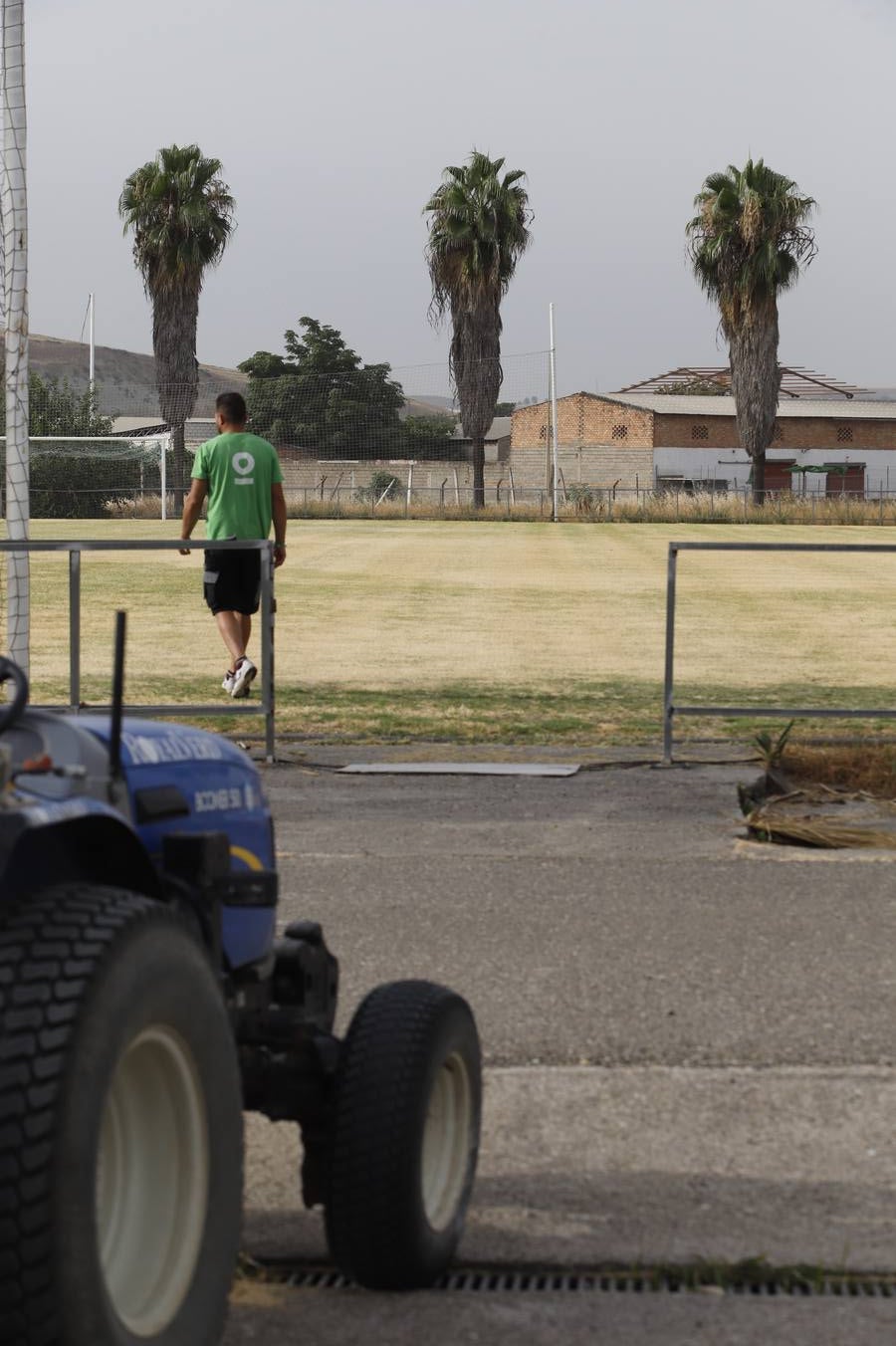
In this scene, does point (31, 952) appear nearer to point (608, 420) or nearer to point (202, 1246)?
point (202, 1246)

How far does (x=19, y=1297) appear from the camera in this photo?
2.28 meters

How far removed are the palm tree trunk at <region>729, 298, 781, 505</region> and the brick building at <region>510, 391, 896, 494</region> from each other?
68.2 ft

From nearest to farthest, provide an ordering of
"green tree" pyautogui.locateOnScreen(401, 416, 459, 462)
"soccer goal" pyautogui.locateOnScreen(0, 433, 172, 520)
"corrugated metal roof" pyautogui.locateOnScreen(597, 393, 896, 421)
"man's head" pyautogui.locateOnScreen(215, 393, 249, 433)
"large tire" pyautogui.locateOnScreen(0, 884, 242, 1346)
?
1. "large tire" pyautogui.locateOnScreen(0, 884, 242, 1346)
2. "man's head" pyautogui.locateOnScreen(215, 393, 249, 433)
3. "soccer goal" pyautogui.locateOnScreen(0, 433, 172, 520)
4. "green tree" pyautogui.locateOnScreen(401, 416, 459, 462)
5. "corrugated metal roof" pyautogui.locateOnScreen(597, 393, 896, 421)

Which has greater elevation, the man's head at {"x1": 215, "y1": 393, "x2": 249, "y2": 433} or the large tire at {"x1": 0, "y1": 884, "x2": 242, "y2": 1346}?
the man's head at {"x1": 215, "y1": 393, "x2": 249, "y2": 433}

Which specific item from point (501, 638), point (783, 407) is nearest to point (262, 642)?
point (501, 638)

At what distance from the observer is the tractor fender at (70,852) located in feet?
8.48

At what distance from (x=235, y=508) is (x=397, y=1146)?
32.0 feet

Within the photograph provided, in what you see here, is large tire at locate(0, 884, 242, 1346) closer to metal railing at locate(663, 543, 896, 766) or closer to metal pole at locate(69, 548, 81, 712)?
metal railing at locate(663, 543, 896, 766)

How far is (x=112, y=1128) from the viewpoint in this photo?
8.51ft

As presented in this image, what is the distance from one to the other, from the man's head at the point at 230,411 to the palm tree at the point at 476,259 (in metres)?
56.2

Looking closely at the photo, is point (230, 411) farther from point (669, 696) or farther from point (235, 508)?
point (669, 696)

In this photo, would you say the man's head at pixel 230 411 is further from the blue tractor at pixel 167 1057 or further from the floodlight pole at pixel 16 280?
the blue tractor at pixel 167 1057

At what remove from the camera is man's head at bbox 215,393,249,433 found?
13.0 meters

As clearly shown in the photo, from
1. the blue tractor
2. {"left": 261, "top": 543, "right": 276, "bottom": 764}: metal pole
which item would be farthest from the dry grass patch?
the blue tractor
